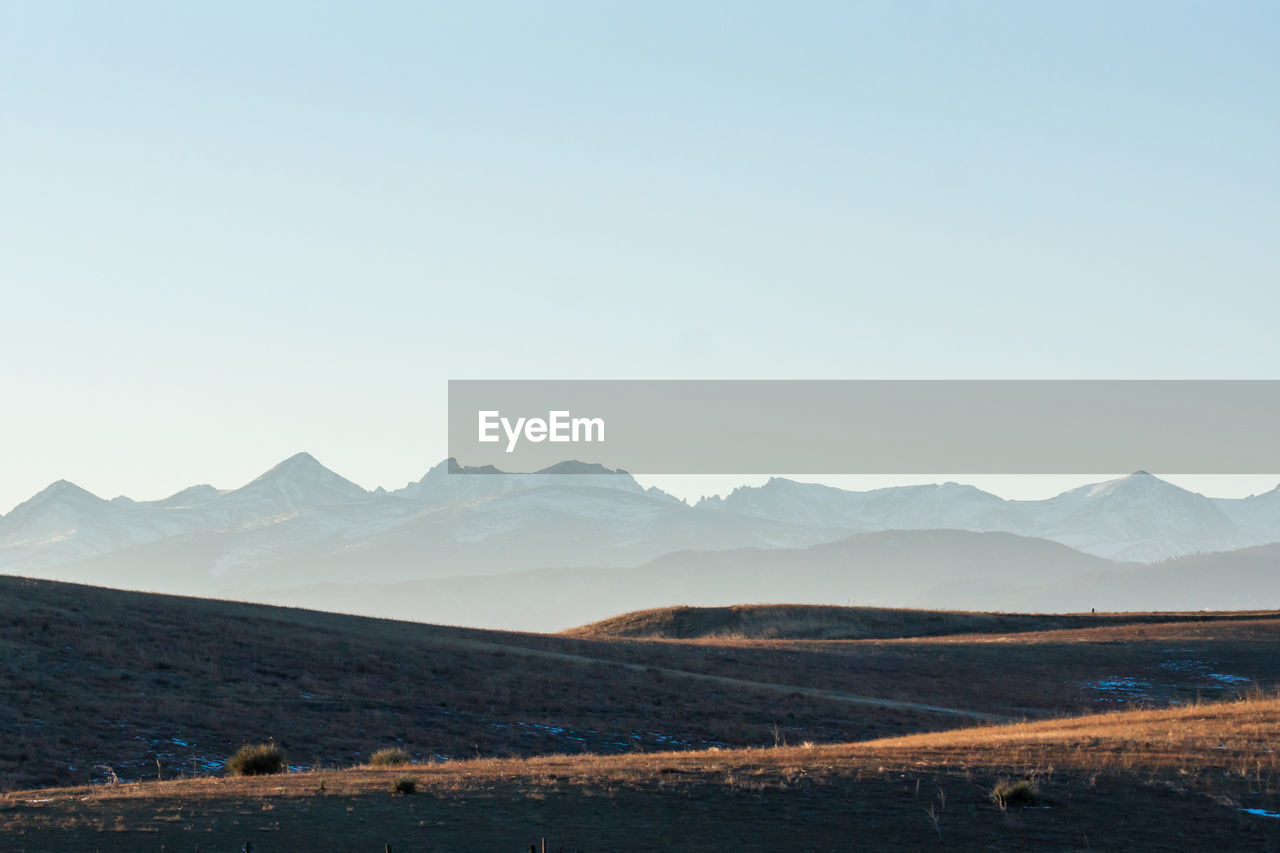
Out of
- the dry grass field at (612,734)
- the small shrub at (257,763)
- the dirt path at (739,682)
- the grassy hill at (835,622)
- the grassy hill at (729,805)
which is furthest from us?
the grassy hill at (835,622)

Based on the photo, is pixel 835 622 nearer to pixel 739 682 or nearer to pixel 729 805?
pixel 739 682

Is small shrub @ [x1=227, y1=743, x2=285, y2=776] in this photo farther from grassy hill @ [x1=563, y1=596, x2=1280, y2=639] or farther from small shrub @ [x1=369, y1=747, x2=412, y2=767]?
grassy hill @ [x1=563, y1=596, x2=1280, y2=639]

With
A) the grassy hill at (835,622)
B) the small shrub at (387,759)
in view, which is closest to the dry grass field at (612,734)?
the small shrub at (387,759)

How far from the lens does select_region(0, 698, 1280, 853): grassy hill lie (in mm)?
16062

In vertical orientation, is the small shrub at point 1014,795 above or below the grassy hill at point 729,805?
above

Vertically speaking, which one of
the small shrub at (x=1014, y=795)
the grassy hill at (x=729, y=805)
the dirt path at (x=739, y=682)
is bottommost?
the dirt path at (x=739, y=682)

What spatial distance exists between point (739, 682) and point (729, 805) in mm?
32563

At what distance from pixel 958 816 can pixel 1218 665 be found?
48303 mm

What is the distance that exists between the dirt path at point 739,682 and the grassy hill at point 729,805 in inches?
871

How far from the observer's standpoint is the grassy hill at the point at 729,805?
52.7 ft

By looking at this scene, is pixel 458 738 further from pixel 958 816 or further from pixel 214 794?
pixel 958 816

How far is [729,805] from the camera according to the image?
59.7ft

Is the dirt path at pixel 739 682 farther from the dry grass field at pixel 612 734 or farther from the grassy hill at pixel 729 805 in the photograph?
the grassy hill at pixel 729 805

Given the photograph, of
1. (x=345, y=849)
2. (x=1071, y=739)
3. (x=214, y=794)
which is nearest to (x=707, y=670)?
(x=1071, y=739)
